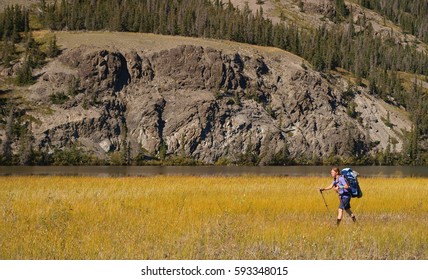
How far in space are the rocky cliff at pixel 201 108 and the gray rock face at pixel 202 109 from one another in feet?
0.94

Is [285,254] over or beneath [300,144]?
over

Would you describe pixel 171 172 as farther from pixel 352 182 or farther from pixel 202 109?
pixel 202 109

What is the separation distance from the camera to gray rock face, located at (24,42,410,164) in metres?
126

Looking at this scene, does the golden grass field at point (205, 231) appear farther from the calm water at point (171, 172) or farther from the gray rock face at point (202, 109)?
the gray rock face at point (202, 109)

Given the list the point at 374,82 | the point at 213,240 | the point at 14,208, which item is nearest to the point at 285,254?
the point at 213,240

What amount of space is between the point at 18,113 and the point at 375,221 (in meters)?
116

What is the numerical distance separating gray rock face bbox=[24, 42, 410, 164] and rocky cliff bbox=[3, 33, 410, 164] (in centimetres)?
29

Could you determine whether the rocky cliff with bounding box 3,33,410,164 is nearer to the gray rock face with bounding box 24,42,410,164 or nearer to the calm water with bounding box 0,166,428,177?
the gray rock face with bounding box 24,42,410,164

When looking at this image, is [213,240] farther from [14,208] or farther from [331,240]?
[14,208]

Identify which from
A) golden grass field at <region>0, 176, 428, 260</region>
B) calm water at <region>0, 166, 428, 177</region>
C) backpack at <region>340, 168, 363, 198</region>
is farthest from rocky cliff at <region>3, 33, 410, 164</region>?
backpack at <region>340, 168, 363, 198</region>

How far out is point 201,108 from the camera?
134 meters

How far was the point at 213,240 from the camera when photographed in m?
14.9

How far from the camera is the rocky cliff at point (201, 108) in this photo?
411 ft

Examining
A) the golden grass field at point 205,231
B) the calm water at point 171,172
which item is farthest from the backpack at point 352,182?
the calm water at point 171,172
